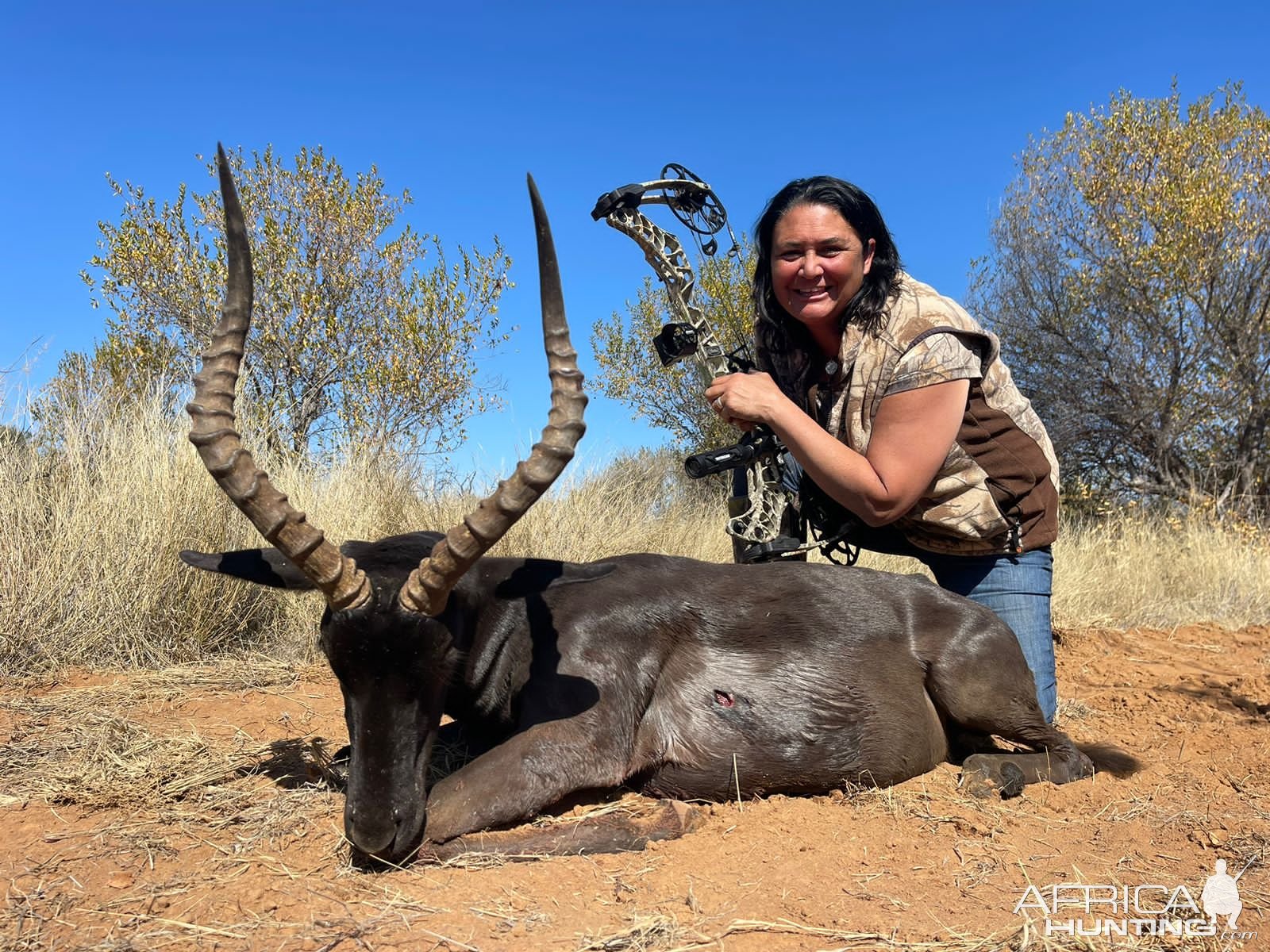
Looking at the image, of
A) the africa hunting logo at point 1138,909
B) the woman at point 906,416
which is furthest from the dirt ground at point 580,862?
the woman at point 906,416

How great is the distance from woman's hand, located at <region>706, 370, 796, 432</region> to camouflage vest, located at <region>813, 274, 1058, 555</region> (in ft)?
1.62

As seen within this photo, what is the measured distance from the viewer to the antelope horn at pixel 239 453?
2879 millimetres

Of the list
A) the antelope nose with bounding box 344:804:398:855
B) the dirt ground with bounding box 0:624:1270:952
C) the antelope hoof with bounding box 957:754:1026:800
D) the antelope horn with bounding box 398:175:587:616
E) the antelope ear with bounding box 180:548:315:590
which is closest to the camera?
the dirt ground with bounding box 0:624:1270:952

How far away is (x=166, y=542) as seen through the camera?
6402 mm

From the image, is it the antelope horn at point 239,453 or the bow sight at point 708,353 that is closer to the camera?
the antelope horn at point 239,453

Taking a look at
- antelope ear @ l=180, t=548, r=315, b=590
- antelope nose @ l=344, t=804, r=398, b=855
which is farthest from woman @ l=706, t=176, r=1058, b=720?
antelope nose @ l=344, t=804, r=398, b=855

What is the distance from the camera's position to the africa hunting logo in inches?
103

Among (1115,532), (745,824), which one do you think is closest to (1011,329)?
(1115,532)

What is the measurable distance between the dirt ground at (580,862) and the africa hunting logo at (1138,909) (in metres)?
0.02

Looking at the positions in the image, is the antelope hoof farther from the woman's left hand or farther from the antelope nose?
the antelope nose

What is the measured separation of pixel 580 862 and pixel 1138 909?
72.0 inches

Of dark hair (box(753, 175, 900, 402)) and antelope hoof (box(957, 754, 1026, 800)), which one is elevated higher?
dark hair (box(753, 175, 900, 402))

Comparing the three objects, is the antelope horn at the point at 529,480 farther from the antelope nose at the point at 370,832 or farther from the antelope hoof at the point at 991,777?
the antelope hoof at the point at 991,777

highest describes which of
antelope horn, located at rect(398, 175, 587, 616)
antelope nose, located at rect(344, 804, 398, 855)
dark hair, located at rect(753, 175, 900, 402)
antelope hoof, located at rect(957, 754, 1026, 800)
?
dark hair, located at rect(753, 175, 900, 402)
